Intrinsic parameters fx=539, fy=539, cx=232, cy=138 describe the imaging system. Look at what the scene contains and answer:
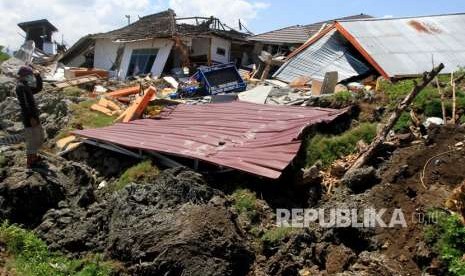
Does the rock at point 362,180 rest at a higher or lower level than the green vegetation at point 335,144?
lower

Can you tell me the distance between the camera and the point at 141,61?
24.8 meters

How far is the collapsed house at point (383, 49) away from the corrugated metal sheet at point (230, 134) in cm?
496

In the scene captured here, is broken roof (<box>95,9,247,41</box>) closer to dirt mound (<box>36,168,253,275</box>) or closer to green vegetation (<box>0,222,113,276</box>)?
dirt mound (<box>36,168,253,275</box>)

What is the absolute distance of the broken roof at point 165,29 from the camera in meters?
23.7

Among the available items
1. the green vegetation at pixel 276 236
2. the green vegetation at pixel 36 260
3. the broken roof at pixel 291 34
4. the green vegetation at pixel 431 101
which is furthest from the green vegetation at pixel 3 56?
the green vegetation at pixel 276 236

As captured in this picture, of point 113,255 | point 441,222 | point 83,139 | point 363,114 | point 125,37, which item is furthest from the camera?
point 125,37

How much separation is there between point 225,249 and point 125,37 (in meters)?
20.5

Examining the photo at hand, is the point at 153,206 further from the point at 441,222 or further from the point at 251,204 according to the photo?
the point at 441,222

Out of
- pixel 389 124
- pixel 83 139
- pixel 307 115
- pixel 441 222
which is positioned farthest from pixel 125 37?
pixel 441 222

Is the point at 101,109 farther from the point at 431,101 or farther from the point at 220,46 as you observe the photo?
the point at 220,46

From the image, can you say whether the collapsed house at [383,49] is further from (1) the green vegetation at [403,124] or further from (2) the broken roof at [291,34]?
(1) the green vegetation at [403,124]

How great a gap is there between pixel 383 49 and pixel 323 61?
201cm

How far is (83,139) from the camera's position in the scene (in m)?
11.4

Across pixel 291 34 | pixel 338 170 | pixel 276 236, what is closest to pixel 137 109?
pixel 338 170
